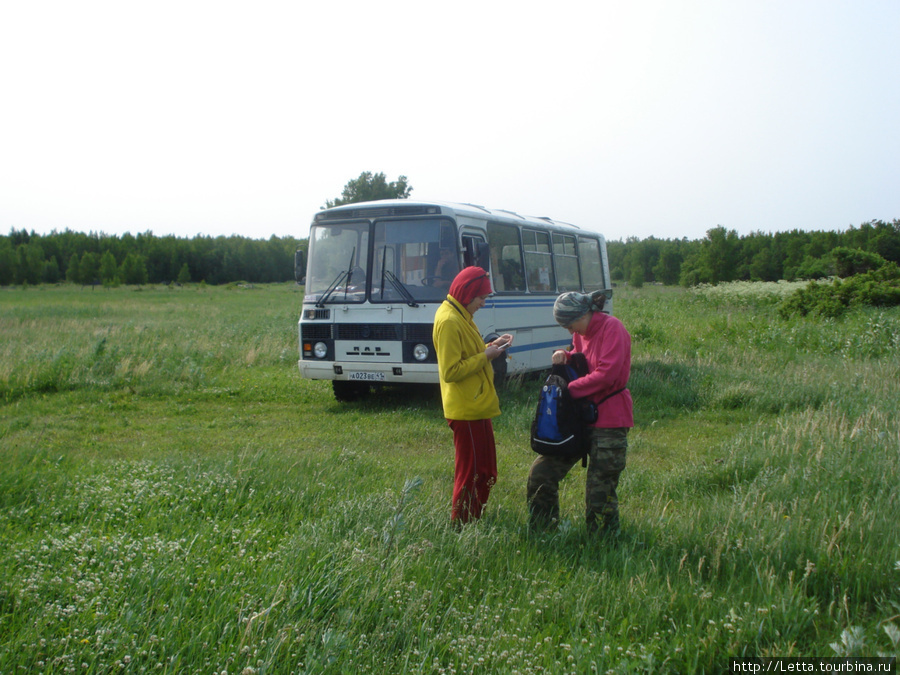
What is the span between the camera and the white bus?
31.8 ft

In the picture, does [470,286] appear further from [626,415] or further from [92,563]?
[92,563]

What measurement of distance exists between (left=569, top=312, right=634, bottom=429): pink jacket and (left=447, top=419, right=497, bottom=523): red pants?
0.70 m

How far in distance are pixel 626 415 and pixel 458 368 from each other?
3.78 ft

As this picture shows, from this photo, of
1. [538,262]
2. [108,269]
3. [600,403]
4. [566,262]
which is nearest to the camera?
[600,403]

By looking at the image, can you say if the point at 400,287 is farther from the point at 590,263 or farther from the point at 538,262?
the point at 590,263

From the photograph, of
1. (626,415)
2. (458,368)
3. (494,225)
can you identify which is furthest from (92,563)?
(494,225)

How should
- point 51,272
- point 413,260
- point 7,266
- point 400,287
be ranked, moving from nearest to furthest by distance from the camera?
point 400,287 → point 413,260 → point 7,266 → point 51,272

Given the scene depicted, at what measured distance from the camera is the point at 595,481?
4.54 metres

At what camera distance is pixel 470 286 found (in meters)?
4.70

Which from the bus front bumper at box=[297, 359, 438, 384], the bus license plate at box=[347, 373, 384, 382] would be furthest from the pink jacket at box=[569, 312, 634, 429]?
the bus license plate at box=[347, 373, 384, 382]

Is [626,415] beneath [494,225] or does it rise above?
beneath

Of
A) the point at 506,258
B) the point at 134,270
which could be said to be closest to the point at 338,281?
the point at 506,258

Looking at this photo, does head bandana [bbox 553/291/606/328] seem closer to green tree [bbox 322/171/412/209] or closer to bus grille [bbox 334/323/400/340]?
bus grille [bbox 334/323/400/340]

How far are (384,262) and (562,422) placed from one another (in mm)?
6046
